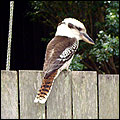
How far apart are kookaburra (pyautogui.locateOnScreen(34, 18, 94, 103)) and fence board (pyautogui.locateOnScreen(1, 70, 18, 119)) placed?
190 mm

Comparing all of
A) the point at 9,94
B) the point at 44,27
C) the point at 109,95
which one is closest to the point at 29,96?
the point at 9,94

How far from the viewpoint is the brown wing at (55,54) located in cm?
136

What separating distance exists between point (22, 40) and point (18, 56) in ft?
1.01

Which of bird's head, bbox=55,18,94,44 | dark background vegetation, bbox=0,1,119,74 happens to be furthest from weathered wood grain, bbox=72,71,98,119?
dark background vegetation, bbox=0,1,119,74

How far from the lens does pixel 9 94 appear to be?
1.43 m

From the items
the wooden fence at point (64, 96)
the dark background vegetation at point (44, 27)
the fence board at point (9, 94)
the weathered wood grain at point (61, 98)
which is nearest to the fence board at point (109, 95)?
the wooden fence at point (64, 96)

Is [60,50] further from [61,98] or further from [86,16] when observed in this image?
[86,16]

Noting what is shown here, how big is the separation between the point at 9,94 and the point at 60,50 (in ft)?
1.24

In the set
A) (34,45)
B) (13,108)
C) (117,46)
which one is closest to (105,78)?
(13,108)

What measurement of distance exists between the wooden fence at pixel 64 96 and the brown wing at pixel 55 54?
57 mm

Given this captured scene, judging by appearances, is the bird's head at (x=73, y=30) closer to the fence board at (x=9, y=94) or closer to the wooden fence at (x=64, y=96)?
the wooden fence at (x=64, y=96)

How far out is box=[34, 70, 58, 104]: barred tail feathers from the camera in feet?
4.13

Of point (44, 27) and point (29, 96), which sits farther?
point (44, 27)

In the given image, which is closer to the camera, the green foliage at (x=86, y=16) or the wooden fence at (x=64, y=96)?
the wooden fence at (x=64, y=96)
